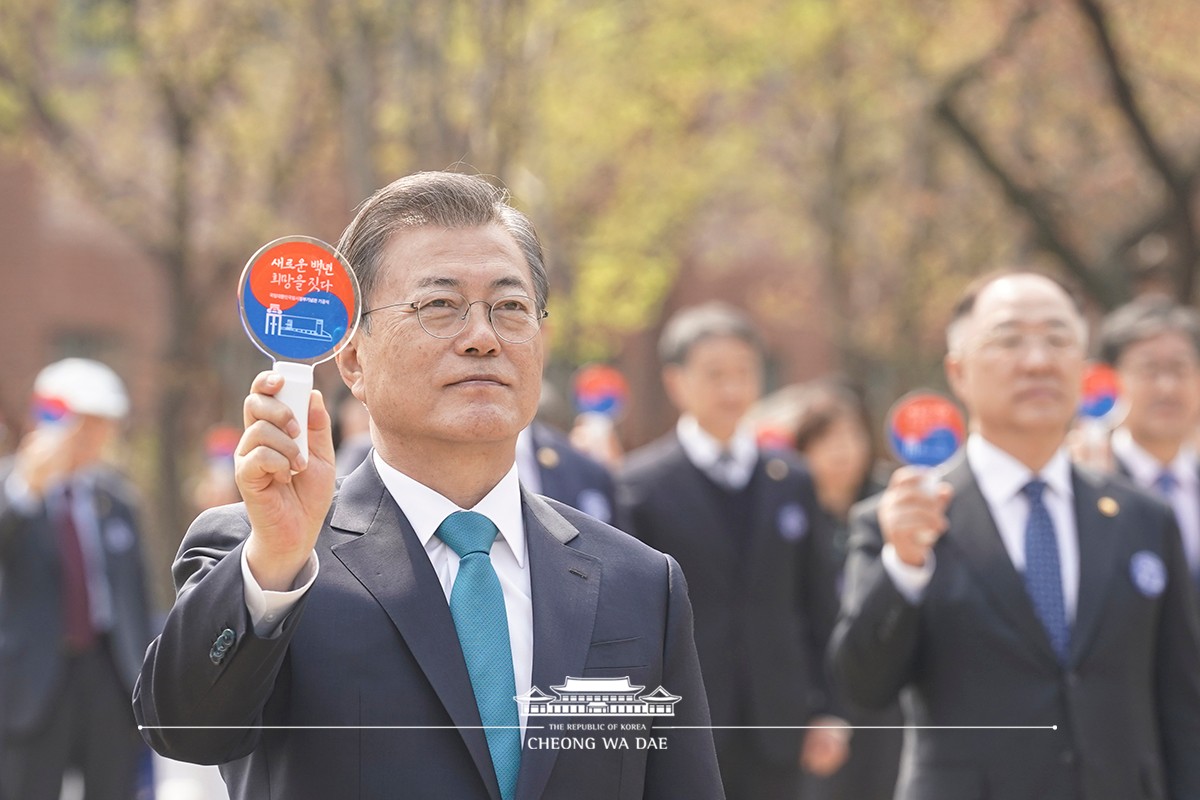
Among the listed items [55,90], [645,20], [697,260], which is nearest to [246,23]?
[55,90]

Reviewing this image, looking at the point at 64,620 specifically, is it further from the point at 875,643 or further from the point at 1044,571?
the point at 1044,571

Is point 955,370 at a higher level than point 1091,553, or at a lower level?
higher

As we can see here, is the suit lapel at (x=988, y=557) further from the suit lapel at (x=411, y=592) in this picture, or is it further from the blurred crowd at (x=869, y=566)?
the suit lapel at (x=411, y=592)

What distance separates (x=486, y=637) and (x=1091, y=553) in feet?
6.99

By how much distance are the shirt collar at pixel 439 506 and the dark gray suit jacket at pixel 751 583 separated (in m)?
3.94

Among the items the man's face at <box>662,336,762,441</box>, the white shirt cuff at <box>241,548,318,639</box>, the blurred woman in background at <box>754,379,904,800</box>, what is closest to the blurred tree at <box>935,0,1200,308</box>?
the blurred woman in background at <box>754,379,904,800</box>

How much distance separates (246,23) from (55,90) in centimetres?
276

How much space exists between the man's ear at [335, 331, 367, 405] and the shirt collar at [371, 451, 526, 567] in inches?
5.7

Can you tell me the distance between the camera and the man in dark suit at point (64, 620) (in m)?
8.27

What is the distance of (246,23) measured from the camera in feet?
52.3

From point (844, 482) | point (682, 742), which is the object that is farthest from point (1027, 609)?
Answer: point (844, 482)

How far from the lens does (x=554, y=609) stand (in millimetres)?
2814

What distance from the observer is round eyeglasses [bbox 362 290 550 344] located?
9.34 feet

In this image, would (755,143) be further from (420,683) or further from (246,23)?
(420,683)
